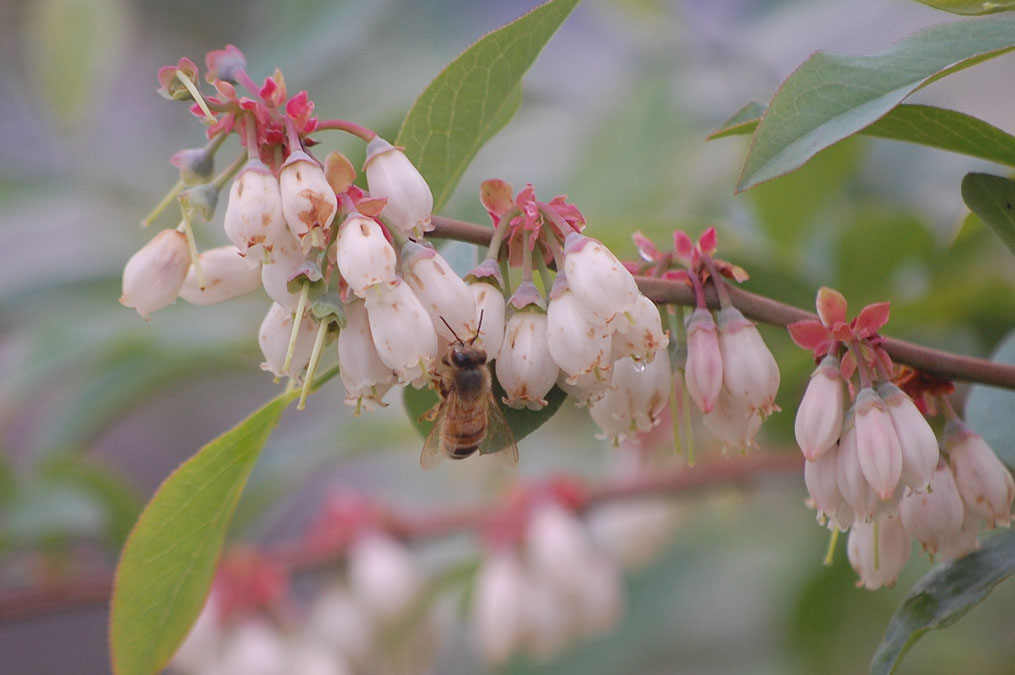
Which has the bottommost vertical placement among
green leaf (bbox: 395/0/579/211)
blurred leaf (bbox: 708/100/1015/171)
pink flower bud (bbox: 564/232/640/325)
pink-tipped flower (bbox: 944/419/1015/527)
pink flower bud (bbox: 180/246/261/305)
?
pink-tipped flower (bbox: 944/419/1015/527)

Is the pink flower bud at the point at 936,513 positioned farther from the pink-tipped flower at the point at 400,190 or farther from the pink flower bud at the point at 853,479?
the pink-tipped flower at the point at 400,190

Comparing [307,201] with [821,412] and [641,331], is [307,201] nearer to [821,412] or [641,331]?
[641,331]

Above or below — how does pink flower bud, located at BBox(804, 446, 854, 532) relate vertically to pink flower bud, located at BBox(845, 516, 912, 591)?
above

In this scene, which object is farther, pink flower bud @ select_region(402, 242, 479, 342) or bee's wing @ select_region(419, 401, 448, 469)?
bee's wing @ select_region(419, 401, 448, 469)

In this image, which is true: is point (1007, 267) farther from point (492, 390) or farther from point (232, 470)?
point (232, 470)

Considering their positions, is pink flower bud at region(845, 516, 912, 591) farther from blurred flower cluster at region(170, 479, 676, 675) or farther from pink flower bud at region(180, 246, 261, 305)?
blurred flower cluster at region(170, 479, 676, 675)

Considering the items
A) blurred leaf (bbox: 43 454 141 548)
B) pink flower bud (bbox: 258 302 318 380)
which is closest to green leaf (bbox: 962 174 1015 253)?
pink flower bud (bbox: 258 302 318 380)

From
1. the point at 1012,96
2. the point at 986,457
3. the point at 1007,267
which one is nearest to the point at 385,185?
the point at 986,457
